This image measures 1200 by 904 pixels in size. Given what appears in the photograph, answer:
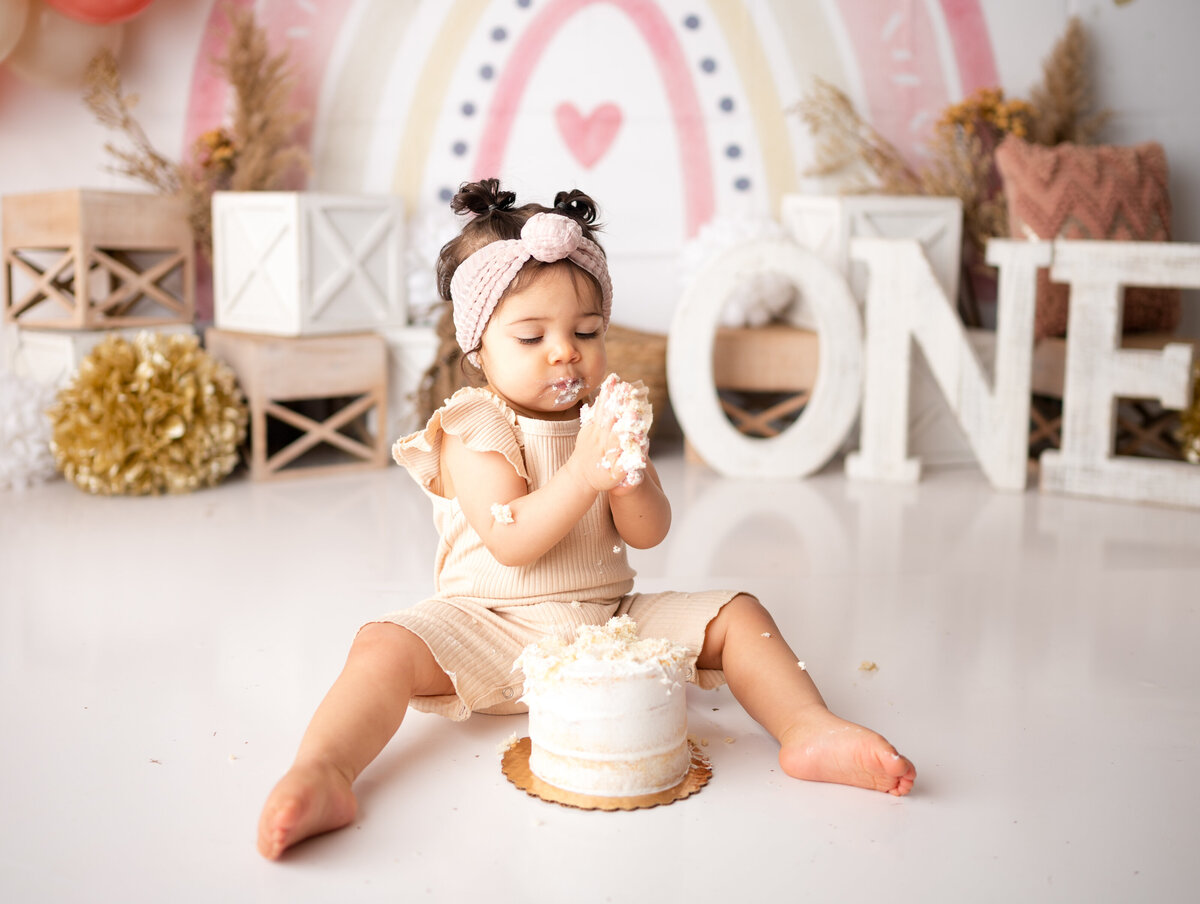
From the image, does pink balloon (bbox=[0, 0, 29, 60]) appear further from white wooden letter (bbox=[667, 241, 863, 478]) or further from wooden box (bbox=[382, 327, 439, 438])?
white wooden letter (bbox=[667, 241, 863, 478])

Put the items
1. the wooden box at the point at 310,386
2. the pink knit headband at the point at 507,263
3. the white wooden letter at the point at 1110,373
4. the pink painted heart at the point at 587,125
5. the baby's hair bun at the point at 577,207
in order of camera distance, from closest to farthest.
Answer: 1. the pink knit headband at the point at 507,263
2. the baby's hair bun at the point at 577,207
3. the white wooden letter at the point at 1110,373
4. the wooden box at the point at 310,386
5. the pink painted heart at the point at 587,125

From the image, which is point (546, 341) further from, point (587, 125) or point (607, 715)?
point (587, 125)

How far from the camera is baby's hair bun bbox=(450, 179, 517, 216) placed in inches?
69.8

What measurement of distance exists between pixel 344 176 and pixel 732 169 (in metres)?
1.36

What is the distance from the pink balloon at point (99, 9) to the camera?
3502 mm

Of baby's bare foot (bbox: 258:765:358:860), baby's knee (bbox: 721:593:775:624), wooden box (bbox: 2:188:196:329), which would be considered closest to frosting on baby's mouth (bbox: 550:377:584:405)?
baby's knee (bbox: 721:593:775:624)

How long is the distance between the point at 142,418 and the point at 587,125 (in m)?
1.86

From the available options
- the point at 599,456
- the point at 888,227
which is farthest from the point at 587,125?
the point at 599,456

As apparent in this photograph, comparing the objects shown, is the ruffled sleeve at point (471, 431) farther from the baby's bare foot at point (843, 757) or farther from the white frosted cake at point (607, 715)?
the baby's bare foot at point (843, 757)

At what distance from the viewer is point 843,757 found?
1.47 m

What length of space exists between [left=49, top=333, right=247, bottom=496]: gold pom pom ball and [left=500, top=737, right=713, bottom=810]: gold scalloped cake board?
200 centimetres

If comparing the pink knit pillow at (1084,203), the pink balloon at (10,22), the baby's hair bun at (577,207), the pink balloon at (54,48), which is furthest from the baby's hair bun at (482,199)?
the pink balloon at (54,48)

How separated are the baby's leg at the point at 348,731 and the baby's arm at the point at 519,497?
0.18 m

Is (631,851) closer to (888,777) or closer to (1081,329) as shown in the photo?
(888,777)
